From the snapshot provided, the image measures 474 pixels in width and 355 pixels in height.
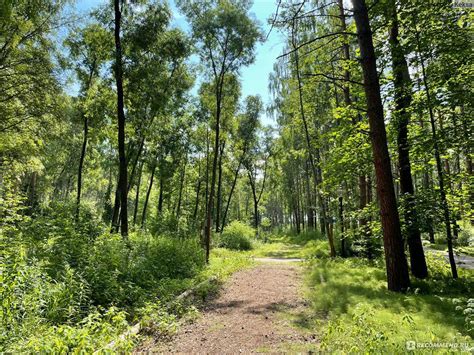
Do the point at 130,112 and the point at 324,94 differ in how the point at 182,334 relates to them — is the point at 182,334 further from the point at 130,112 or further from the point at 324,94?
the point at 324,94

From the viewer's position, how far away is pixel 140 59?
478 inches

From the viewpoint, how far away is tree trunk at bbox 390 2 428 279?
22.8 ft

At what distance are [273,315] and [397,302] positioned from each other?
2.24 m

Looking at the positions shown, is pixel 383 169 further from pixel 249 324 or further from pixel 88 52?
pixel 88 52

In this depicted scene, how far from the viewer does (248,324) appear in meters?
5.08

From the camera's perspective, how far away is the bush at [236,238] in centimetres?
1970

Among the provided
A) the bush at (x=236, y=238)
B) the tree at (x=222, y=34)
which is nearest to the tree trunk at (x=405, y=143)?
the tree at (x=222, y=34)

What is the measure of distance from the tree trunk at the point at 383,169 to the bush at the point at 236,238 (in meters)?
14.3

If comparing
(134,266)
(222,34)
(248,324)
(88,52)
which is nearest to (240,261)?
(134,266)

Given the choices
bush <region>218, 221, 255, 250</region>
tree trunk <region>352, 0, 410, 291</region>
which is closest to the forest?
tree trunk <region>352, 0, 410, 291</region>

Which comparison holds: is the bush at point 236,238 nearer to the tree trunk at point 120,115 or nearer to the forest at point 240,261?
the forest at point 240,261

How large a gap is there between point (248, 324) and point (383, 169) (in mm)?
3980

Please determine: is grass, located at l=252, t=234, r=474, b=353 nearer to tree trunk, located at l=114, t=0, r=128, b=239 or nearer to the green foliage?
the green foliage

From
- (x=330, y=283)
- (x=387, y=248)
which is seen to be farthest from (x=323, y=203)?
(x=387, y=248)
